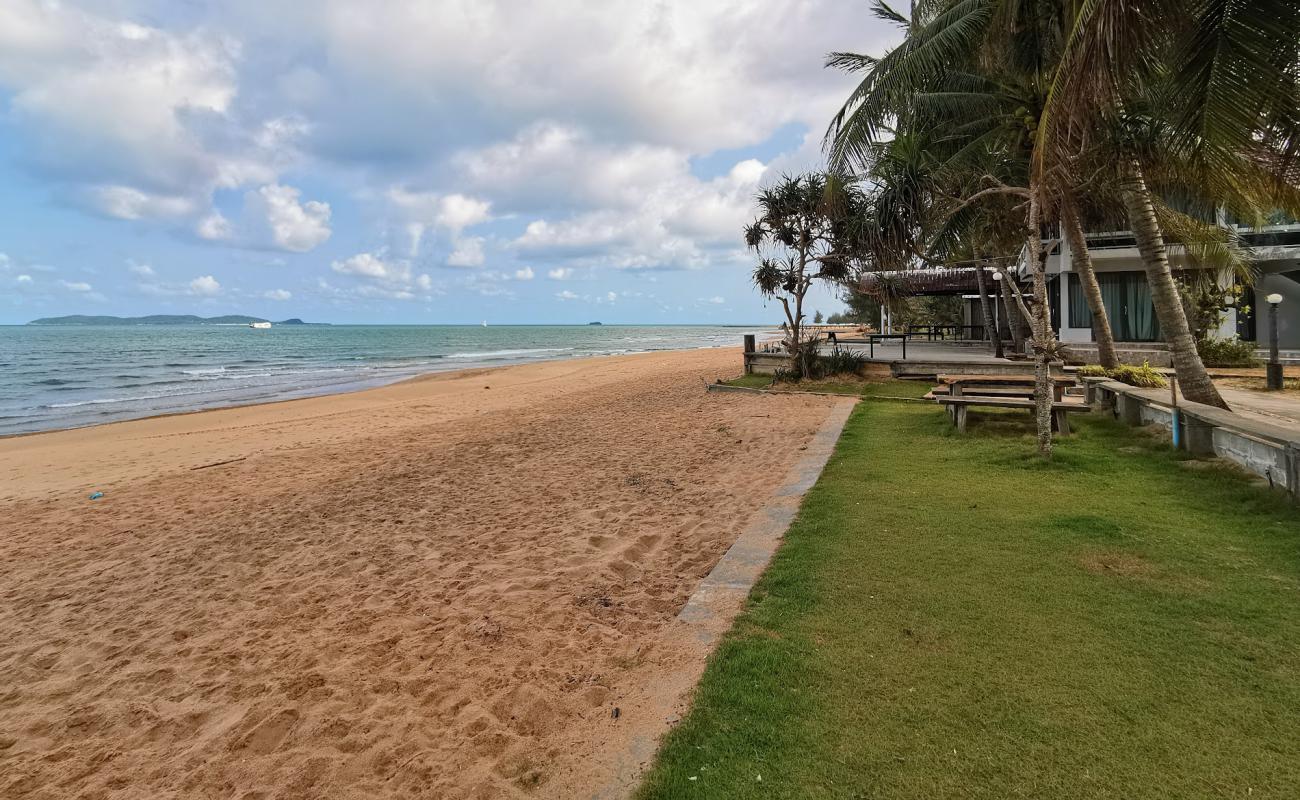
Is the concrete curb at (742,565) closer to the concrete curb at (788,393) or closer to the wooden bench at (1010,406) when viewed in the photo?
the wooden bench at (1010,406)

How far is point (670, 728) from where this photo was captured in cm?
249

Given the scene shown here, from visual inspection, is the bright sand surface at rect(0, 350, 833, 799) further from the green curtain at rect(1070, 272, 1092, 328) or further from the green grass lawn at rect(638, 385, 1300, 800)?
the green curtain at rect(1070, 272, 1092, 328)

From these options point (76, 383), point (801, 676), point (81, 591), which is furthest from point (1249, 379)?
point (76, 383)

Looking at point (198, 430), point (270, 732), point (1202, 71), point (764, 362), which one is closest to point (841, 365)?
point (764, 362)

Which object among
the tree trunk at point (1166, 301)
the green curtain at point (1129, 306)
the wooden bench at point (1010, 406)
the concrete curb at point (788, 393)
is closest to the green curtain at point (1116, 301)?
the green curtain at point (1129, 306)

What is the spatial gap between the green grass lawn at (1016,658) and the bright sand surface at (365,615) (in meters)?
0.49

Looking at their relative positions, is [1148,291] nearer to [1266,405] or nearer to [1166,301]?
[1266,405]

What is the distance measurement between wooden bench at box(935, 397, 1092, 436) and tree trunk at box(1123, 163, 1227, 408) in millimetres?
1113

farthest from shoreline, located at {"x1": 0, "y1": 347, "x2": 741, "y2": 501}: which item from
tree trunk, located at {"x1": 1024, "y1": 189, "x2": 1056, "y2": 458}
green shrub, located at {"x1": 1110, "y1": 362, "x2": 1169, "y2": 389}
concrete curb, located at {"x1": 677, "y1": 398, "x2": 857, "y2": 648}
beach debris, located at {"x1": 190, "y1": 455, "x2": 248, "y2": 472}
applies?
green shrub, located at {"x1": 1110, "y1": 362, "x2": 1169, "y2": 389}

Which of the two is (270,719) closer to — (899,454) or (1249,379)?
(899,454)

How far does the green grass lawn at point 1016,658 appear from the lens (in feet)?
6.91

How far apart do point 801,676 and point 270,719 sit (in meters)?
2.41

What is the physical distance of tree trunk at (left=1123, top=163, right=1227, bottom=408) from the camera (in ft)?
23.8

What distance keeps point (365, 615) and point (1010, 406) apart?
714 centimetres
